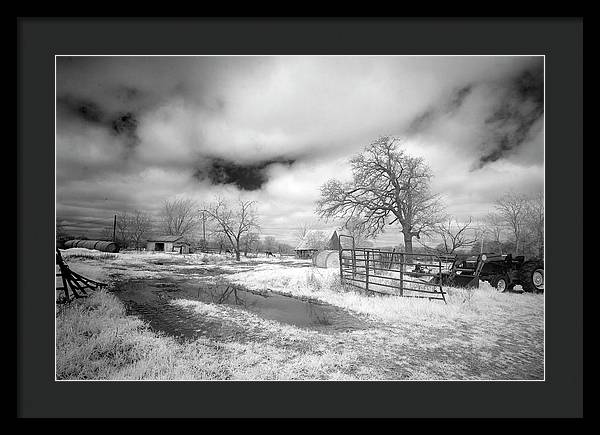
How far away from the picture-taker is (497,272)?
95.1 inches

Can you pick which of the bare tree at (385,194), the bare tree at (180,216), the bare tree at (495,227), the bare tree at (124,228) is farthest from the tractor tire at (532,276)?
the bare tree at (124,228)

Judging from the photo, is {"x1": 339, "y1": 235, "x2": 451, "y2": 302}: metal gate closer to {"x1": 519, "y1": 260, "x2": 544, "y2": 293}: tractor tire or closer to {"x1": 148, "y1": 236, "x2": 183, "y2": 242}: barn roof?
{"x1": 519, "y1": 260, "x2": 544, "y2": 293}: tractor tire

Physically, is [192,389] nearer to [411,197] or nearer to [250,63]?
[411,197]

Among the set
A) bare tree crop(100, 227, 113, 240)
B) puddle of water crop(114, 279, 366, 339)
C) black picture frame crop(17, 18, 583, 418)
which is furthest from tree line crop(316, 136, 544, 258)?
bare tree crop(100, 227, 113, 240)

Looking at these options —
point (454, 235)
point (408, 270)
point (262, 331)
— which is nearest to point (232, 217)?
point (262, 331)

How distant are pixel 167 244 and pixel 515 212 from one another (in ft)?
12.4

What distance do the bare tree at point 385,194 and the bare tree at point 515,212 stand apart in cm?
60

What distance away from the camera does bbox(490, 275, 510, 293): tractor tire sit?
2.34m

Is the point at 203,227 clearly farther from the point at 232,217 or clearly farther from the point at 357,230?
the point at 357,230

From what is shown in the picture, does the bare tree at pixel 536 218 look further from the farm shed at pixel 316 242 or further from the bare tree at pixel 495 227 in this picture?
the farm shed at pixel 316 242

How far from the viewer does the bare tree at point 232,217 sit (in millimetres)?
2518
